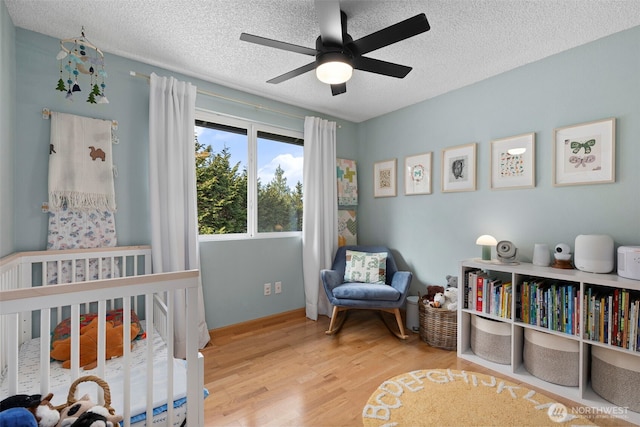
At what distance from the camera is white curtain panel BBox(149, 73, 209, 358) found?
7.50 ft

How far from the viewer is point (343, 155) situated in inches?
147

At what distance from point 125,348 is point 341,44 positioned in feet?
5.86

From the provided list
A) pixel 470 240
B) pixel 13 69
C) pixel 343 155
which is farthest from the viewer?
pixel 343 155

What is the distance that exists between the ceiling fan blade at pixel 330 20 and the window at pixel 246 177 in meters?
1.58

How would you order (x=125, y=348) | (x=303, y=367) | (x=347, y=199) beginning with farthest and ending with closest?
(x=347, y=199) < (x=303, y=367) < (x=125, y=348)

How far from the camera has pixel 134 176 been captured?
91.5 inches

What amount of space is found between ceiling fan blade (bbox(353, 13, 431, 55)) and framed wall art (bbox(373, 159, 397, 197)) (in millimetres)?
1848

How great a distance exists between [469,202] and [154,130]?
282cm

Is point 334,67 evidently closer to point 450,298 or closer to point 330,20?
point 330,20

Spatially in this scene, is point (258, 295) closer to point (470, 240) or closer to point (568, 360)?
point (470, 240)

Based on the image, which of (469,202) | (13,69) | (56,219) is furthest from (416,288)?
(13,69)

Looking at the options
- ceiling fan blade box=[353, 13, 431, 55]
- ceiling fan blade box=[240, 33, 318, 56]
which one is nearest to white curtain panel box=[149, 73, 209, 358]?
ceiling fan blade box=[240, 33, 318, 56]

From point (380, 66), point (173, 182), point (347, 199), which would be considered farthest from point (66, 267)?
point (347, 199)

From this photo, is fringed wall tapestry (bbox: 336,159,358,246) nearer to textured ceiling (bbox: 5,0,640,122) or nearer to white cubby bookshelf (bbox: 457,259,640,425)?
textured ceiling (bbox: 5,0,640,122)
